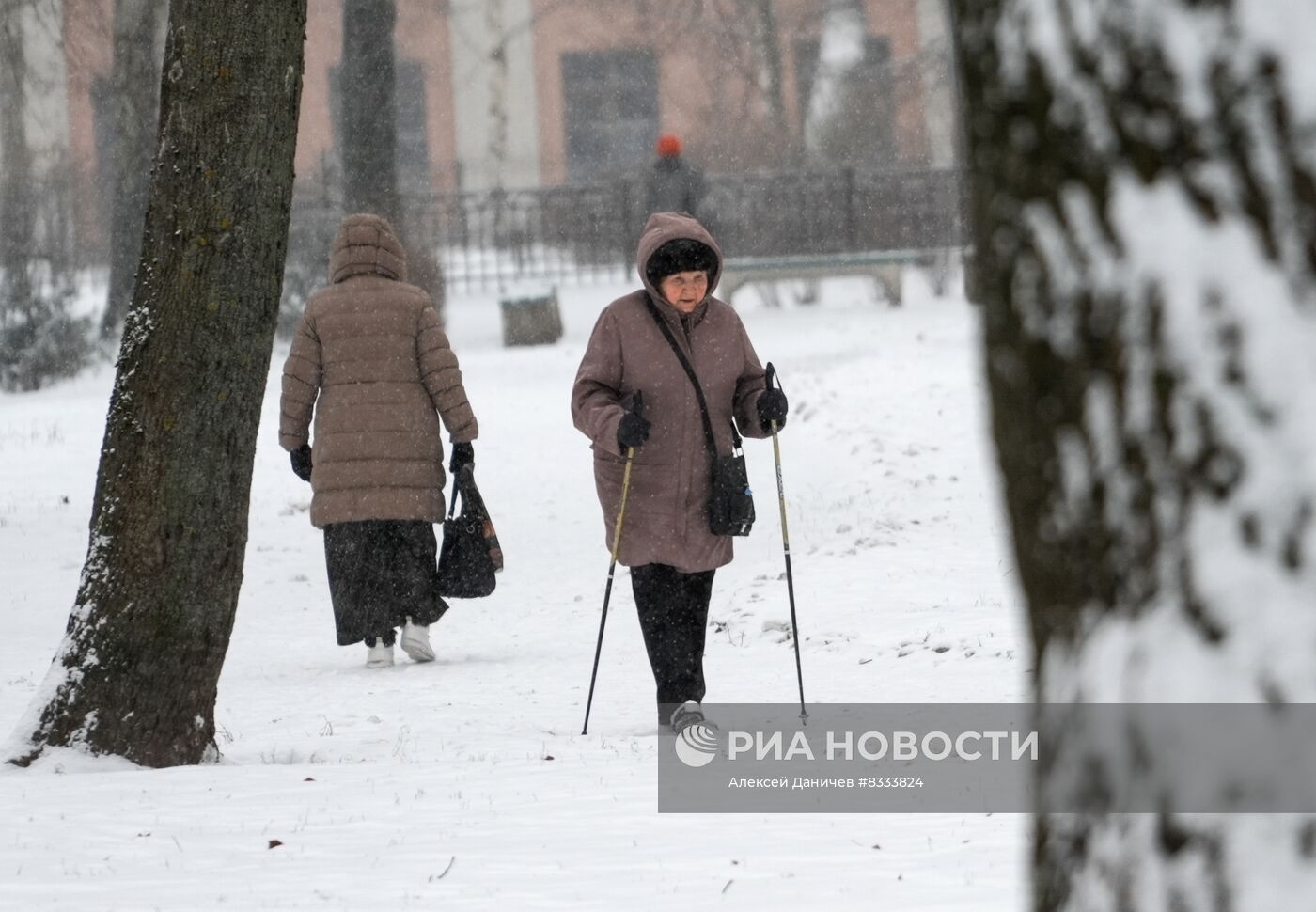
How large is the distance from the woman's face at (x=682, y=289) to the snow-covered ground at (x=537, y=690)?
1149mm

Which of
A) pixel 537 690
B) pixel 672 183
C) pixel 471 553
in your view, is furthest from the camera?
pixel 672 183

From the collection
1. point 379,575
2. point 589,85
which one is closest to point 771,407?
point 379,575

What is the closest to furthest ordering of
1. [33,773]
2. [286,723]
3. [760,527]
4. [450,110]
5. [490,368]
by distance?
[33,773]
[286,723]
[760,527]
[490,368]
[450,110]

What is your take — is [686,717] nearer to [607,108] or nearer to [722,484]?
[722,484]

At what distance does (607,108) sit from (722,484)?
35726 millimetres

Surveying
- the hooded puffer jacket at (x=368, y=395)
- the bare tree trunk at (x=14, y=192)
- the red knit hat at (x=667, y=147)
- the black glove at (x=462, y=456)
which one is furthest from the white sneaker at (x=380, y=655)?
the bare tree trunk at (x=14, y=192)

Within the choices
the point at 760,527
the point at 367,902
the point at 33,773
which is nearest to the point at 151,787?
the point at 33,773

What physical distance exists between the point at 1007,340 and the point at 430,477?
22.0 feet

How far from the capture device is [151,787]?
5234mm

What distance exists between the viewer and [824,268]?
859 inches

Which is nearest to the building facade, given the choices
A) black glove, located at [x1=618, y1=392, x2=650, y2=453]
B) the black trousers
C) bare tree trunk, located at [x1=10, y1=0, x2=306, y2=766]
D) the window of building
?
the window of building

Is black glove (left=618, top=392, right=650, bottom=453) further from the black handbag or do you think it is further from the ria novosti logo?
the black handbag

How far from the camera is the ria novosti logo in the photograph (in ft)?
18.6

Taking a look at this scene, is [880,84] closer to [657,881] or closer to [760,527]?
[760,527]
